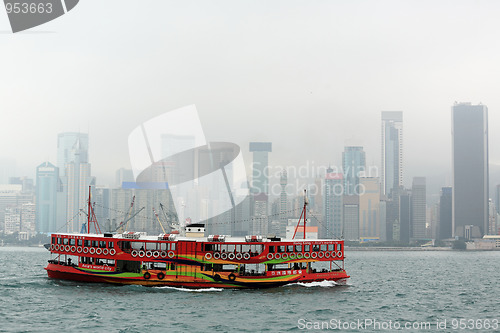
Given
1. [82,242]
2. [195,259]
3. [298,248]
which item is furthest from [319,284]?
[82,242]

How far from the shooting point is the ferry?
176 feet

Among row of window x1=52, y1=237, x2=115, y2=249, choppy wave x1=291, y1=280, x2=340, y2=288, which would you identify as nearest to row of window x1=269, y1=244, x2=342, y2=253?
choppy wave x1=291, y1=280, x2=340, y2=288

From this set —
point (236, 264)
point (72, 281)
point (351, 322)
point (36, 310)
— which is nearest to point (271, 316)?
point (351, 322)

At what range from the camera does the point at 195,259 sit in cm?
5359

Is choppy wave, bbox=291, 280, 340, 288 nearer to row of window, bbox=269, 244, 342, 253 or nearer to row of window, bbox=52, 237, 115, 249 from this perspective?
row of window, bbox=269, 244, 342, 253

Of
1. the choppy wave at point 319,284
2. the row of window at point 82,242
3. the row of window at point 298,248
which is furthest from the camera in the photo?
the choppy wave at point 319,284

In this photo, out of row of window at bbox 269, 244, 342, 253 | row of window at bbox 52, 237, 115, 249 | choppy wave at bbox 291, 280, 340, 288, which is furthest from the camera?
choppy wave at bbox 291, 280, 340, 288

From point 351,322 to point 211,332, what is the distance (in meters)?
10.5

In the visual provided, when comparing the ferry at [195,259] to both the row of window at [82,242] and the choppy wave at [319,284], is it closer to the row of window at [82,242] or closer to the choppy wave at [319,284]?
the row of window at [82,242]

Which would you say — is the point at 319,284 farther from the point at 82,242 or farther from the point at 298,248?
the point at 82,242

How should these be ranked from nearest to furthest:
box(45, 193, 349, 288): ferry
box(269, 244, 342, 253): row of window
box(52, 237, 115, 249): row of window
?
box(45, 193, 349, 288): ferry < box(269, 244, 342, 253): row of window < box(52, 237, 115, 249): row of window

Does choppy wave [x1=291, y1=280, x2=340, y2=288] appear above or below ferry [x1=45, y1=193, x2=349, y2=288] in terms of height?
below

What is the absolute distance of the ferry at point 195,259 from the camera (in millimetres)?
53625

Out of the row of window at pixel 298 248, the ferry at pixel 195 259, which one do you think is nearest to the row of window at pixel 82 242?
the ferry at pixel 195 259
